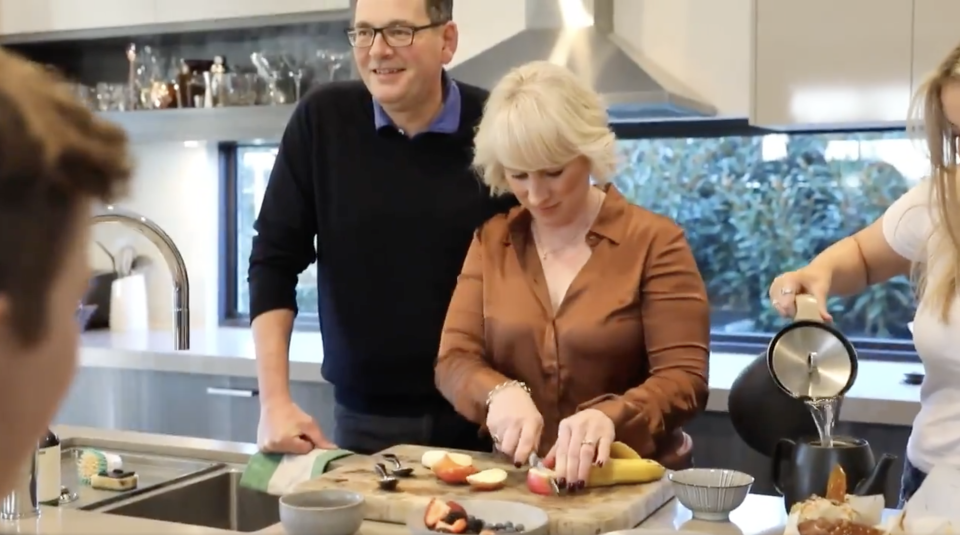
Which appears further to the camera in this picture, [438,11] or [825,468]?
[438,11]

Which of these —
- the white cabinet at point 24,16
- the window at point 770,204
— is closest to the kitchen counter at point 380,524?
the window at point 770,204

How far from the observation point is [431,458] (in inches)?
59.3

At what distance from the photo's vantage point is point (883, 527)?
1.18 metres

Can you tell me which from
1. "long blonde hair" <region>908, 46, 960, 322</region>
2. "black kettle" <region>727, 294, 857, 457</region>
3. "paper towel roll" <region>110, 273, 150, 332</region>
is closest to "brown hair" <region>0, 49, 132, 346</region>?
"black kettle" <region>727, 294, 857, 457</region>

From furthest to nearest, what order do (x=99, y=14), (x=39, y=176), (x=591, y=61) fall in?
(x=99, y=14) → (x=591, y=61) → (x=39, y=176)

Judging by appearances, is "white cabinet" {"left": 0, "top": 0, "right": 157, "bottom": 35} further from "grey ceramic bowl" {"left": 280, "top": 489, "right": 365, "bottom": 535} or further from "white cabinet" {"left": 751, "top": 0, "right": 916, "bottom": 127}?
"grey ceramic bowl" {"left": 280, "top": 489, "right": 365, "bottom": 535}

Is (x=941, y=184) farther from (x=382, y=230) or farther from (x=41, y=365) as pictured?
(x=41, y=365)

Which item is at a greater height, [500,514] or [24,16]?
[24,16]

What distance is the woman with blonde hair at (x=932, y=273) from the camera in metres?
1.49

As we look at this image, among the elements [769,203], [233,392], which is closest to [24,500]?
[233,392]

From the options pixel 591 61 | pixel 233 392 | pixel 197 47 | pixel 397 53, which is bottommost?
pixel 233 392

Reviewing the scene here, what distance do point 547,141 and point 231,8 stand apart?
1920 mm

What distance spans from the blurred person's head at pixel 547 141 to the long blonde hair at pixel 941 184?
44 cm

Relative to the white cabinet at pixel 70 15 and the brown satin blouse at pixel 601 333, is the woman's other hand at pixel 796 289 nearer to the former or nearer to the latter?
the brown satin blouse at pixel 601 333
